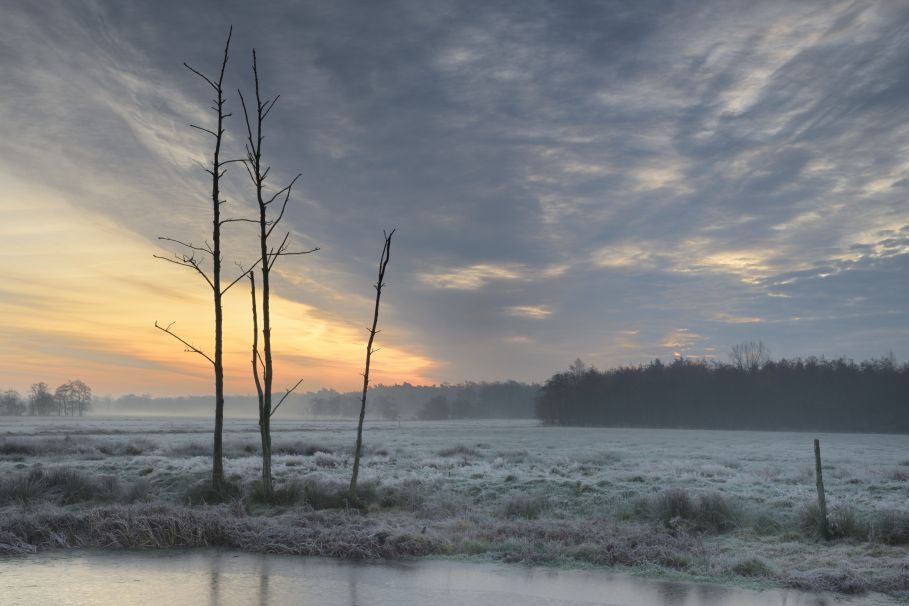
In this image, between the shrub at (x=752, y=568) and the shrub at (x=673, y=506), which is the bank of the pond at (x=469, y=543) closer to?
the shrub at (x=752, y=568)

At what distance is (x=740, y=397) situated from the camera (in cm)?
12800

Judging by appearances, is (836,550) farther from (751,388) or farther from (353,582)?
(751,388)

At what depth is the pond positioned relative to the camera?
884 cm

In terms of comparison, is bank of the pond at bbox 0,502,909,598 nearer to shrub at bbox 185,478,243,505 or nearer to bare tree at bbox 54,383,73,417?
shrub at bbox 185,478,243,505

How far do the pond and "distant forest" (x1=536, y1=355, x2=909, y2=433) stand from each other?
393 feet

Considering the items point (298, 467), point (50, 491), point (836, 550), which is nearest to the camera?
point (836, 550)

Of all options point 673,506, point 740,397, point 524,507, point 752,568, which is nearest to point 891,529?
point 673,506

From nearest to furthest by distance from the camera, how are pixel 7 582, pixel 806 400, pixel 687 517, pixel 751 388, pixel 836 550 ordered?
pixel 7 582 < pixel 836 550 < pixel 687 517 < pixel 806 400 < pixel 751 388

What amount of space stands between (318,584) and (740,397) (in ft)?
434

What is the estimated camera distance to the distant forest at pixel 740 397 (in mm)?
112625

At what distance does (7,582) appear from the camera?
31.0ft

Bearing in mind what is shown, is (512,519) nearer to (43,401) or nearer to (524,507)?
(524,507)

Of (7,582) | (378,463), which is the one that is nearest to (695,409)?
(378,463)

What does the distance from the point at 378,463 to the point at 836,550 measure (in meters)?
19.8
